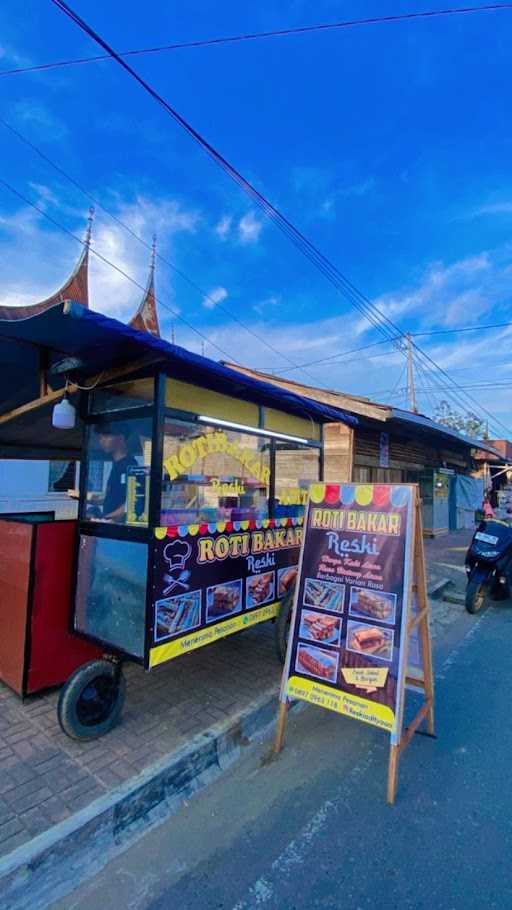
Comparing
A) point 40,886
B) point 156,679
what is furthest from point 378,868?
point 156,679

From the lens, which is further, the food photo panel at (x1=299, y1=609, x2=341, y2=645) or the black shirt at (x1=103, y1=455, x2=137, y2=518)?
the black shirt at (x1=103, y1=455, x2=137, y2=518)

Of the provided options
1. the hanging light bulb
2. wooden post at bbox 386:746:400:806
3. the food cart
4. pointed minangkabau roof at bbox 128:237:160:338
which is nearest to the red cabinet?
the food cart

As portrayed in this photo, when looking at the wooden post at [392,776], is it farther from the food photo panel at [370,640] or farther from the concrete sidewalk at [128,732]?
the concrete sidewalk at [128,732]

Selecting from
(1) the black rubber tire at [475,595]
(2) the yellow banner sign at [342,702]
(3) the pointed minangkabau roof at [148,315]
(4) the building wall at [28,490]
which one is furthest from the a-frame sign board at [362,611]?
(3) the pointed minangkabau roof at [148,315]

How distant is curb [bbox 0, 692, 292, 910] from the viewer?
1845 millimetres

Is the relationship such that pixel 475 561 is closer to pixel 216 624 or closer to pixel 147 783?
pixel 216 624

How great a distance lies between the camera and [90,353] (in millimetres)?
2943

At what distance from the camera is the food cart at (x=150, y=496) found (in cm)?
272

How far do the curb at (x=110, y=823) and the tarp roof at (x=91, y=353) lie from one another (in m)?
2.38

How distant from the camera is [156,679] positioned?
3.62m

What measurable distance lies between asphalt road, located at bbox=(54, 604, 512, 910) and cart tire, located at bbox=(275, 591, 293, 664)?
694 mm

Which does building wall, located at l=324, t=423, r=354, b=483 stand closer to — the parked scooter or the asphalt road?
the parked scooter

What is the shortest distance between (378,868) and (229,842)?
27.5 inches

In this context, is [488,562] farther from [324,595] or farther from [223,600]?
[223,600]
